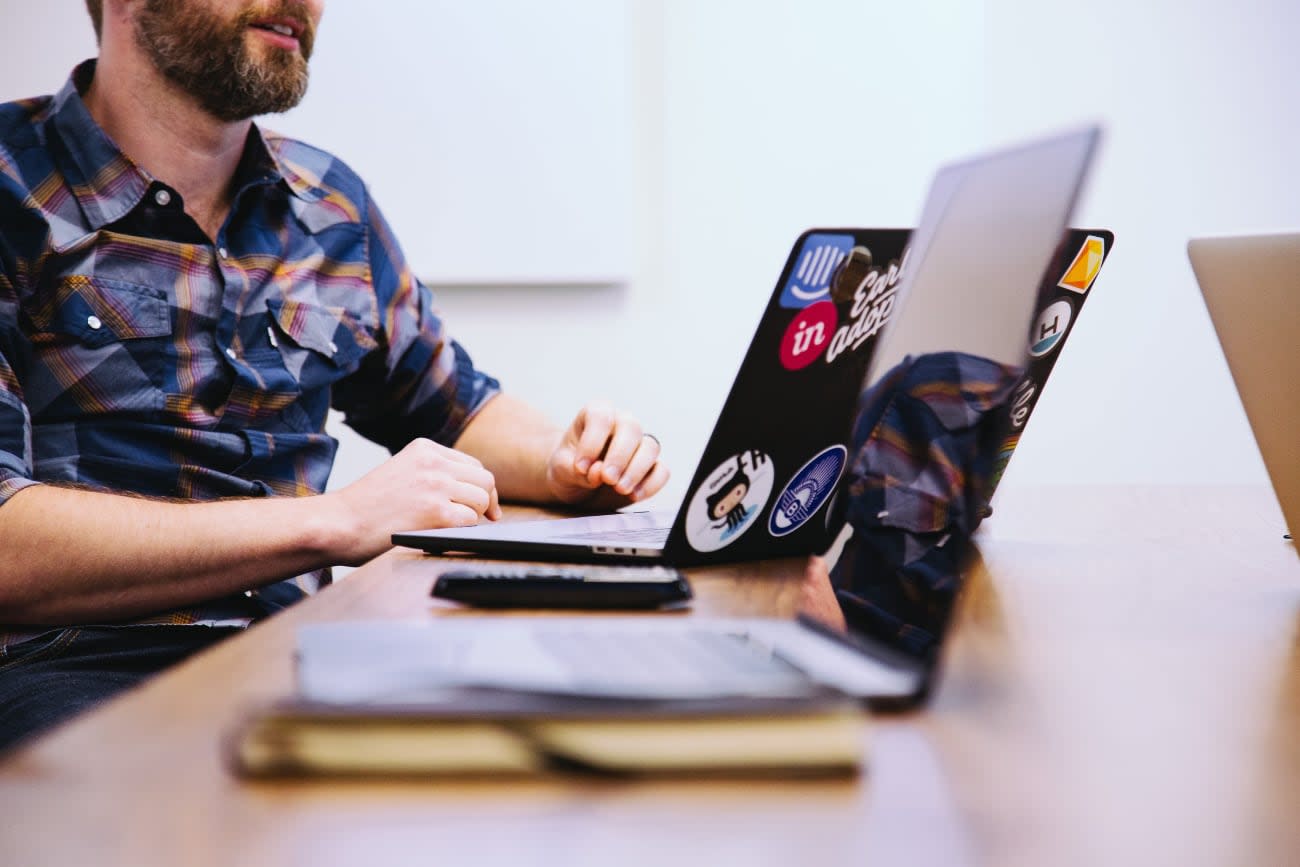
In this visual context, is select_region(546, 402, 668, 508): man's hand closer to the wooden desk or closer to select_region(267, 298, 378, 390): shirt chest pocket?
select_region(267, 298, 378, 390): shirt chest pocket

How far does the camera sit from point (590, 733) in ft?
1.22

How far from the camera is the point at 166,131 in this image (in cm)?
129

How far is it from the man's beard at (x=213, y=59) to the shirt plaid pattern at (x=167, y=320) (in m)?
0.06

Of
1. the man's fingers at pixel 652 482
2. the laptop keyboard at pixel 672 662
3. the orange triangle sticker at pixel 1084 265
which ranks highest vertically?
the orange triangle sticker at pixel 1084 265

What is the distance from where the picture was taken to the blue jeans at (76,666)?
2.68 feet

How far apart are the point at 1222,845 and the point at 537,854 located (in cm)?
20

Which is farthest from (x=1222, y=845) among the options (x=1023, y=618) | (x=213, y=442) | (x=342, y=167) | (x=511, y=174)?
(x=511, y=174)

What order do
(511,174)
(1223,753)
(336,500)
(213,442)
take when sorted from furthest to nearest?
(511,174) → (213,442) → (336,500) → (1223,753)

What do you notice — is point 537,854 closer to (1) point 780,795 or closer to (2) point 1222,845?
(1) point 780,795

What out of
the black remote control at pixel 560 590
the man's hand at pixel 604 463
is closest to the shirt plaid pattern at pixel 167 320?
the man's hand at pixel 604 463

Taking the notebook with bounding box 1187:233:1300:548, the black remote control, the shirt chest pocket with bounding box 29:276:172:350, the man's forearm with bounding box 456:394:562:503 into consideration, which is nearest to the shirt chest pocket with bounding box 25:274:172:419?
the shirt chest pocket with bounding box 29:276:172:350

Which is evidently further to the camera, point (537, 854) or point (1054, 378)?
point (1054, 378)

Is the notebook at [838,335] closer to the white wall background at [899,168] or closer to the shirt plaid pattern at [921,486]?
the shirt plaid pattern at [921,486]

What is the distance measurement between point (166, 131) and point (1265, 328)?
3.60 feet
